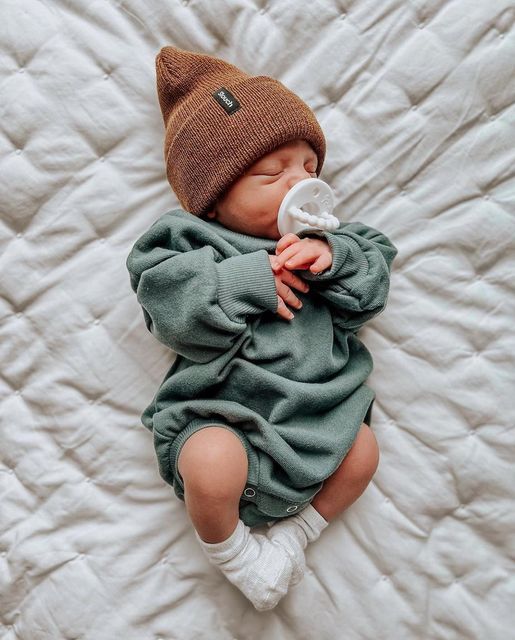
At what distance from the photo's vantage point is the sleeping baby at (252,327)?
0.91m

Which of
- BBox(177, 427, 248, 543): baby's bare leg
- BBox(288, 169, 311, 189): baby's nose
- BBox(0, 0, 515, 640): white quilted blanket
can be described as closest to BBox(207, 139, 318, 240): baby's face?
BBox(288, 169, 311, 189): baby's nose

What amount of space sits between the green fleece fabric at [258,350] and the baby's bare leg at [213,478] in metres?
0.03

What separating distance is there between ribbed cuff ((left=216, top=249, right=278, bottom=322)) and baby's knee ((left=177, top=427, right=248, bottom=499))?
7.2 inches

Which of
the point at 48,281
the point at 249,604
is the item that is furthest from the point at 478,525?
the point at 48,281

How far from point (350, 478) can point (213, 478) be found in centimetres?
24

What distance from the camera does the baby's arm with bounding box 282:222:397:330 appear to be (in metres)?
0.95

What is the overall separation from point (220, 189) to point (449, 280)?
1.41ft

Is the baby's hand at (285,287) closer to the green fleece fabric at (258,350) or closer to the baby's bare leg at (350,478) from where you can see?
the green fleece fabric at (258,350)

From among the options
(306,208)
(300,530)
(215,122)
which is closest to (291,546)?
(300,530)

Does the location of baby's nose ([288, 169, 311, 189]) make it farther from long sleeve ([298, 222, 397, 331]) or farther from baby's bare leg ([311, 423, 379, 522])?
baby's bare leg ([311, 423, 379, 522])

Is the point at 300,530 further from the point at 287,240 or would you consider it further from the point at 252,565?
the point at 287,240

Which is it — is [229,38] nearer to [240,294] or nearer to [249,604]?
[240,294]

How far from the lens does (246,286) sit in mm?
902

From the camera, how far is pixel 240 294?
898 millimetres
